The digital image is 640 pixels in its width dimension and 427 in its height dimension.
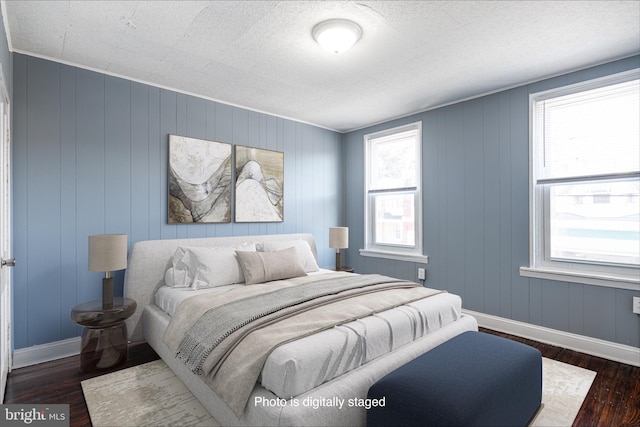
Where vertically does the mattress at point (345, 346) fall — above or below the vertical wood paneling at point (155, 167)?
below

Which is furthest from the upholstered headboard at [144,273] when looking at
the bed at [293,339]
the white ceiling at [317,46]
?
the white ceiling at [317,46]

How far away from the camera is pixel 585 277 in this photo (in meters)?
2.85

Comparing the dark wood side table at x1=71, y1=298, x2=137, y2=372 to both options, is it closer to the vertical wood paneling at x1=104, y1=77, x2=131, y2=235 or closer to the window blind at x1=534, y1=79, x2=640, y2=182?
the vertical wood paneling at x1=104, y1=77, x2=131, y2=235

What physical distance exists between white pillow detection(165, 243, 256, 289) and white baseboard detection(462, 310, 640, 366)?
8.74ft

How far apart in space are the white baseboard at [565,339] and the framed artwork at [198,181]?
3111 millimetres

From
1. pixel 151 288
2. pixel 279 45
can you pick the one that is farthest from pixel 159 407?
pixel 279 45

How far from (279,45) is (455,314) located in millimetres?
2508

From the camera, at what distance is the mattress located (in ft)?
5.01

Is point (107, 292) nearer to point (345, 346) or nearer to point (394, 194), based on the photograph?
point (345, 346)

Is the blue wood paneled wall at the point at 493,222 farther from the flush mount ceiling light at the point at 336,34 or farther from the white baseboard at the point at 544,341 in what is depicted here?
the flush mount ceiling light at the point at 336,34

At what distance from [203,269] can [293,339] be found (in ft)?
5.05

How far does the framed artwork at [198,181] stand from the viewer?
3328mm

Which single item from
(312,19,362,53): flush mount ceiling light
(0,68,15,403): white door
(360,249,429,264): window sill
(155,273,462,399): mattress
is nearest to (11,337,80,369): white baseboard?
(0,68,15,403): white door

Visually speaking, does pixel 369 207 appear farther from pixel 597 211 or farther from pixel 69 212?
pixel 69 212
